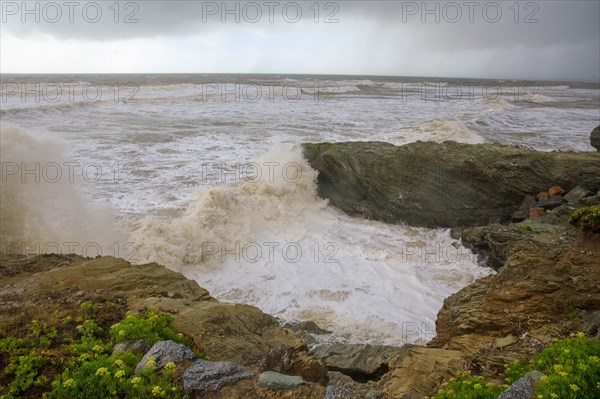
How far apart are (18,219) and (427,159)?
13503 millimetres

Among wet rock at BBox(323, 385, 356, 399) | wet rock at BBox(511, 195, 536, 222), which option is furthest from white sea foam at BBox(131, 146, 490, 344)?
wet rock at BBox(323, 385, 356, 399)

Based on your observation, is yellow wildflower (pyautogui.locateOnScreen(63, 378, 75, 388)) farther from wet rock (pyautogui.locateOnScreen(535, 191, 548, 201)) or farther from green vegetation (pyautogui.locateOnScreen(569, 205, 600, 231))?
wet rock (pyautogui.locateOnScreen(535, 191, 548, 201))

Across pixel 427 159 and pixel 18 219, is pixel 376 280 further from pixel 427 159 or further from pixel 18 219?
pixel 18 219

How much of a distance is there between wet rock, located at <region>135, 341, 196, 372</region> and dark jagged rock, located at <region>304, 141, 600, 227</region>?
1057 cm

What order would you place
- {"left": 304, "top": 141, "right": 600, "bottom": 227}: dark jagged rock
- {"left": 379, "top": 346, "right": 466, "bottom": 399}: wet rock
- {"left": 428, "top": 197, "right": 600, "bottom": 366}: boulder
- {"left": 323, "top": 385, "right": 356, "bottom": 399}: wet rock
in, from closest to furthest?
1. {"left": 323, "top": 385, "right": 356, "bottom": 399}: wet rock
2. {"left": 379, "top": 346, "right": 466, "bottom": 399}: wet rock
3. {"left": 428, "top": 197, "right": 600, "bottom": 366}: boulder
4. {"left": 304, "top": 141, "right": 600, "bottom": 227}: dark jagged rock

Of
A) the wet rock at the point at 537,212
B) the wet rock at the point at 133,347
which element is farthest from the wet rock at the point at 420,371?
the wet rock at the point at 537,212

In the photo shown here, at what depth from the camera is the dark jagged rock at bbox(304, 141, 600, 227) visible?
1356 cm

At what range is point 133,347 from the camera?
4.93m

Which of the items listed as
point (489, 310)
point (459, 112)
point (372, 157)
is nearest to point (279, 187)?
point (372, 157)

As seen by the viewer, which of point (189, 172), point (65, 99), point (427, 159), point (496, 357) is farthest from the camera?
point (65, 99)

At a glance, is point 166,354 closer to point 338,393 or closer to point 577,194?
point 338,393

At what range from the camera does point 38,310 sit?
5926mm

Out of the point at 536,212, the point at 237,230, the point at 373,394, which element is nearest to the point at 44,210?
the point at 237,230

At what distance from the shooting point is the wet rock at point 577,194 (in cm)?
1196
